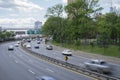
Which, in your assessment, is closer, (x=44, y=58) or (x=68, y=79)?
(x=68, y=79)

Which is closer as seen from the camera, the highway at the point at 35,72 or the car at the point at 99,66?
the highway at the point at 35,72

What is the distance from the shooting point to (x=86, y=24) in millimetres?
85375

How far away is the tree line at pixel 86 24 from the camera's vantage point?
2842 inches

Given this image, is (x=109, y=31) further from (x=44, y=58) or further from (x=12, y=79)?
(x=12, y=79)

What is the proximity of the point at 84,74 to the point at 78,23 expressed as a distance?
187ft

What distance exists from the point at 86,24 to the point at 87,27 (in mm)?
838

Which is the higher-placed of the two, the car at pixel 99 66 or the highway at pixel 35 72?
the car at pixel 99 66

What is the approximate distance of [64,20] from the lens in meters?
118

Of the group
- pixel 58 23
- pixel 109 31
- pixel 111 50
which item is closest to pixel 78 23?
pixel 109 31

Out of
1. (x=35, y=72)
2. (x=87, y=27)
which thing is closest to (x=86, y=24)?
(x=87, y=27)

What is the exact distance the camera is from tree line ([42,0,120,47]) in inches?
2842

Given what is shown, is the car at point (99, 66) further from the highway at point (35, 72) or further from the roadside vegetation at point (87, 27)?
the roadside vegetation at point (87, 27)

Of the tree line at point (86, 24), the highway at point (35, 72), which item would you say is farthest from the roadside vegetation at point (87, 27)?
the highway at point (35, 72)

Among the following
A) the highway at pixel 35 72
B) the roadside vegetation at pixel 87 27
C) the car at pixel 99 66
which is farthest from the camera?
the roadside vegetation at pixel 87 27
